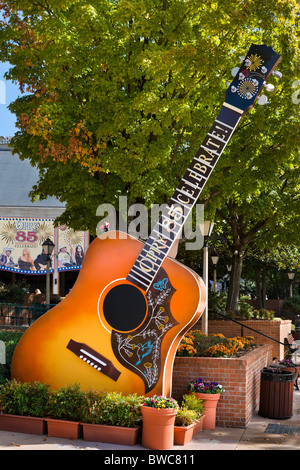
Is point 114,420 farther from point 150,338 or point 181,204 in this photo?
point 181,204

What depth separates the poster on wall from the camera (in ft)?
90.8

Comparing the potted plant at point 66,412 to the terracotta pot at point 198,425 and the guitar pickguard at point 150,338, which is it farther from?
the terracotta pot at point 198,425

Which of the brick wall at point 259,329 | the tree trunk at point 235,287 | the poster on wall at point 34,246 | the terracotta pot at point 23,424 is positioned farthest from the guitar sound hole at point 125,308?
the poster on wall at point 34,246

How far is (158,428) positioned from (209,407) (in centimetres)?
176

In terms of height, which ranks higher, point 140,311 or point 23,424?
point 140,311

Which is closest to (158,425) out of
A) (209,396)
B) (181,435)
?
(181,435)

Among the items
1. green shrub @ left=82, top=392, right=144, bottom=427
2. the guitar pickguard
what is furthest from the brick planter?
green shrub @ left=82, top=392, right=144, bottom=427

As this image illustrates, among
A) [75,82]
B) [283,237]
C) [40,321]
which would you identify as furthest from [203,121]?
[283,237]

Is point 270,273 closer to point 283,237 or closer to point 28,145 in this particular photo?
point 283,237

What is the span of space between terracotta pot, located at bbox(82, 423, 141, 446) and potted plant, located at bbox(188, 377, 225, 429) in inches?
64.7

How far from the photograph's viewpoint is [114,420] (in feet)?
25.6

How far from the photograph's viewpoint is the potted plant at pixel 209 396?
9.05 m

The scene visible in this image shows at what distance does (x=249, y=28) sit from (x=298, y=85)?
196cm

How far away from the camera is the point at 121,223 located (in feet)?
41.5
